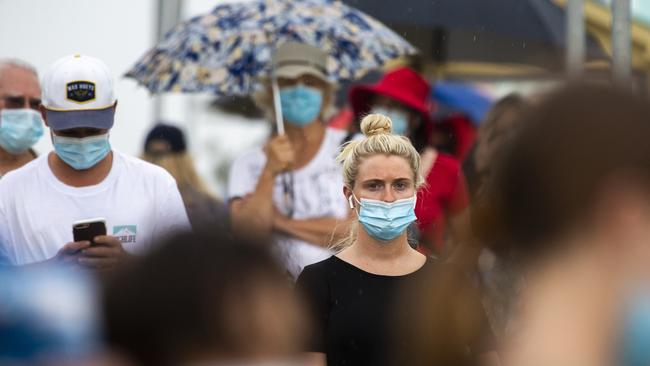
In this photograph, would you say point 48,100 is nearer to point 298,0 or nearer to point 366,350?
point 366,350

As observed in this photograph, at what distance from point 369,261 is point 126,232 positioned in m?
1.06

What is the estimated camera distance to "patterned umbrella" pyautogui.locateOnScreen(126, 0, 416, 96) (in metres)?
8.20

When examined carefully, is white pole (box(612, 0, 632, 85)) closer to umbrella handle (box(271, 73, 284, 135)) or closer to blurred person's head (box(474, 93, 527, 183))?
blurred person's head (box(474, 93, 527, 183))

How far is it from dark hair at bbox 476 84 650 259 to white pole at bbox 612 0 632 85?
5.13m

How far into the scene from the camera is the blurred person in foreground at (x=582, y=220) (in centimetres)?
182

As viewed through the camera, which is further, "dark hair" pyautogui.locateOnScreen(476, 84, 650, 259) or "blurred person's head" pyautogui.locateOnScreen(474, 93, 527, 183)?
"blurred person's head" pyautogui.locateOnScreen(474, 93, 527, 183)

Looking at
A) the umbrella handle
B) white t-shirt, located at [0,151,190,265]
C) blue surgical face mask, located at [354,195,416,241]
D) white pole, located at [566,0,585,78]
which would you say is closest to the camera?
blue surgical face mask, located at [354,195,416,241]

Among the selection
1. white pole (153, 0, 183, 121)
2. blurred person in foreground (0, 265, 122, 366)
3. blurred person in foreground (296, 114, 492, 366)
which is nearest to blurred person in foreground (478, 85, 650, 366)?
blurred person in foreground (0, 265, 122, 366)

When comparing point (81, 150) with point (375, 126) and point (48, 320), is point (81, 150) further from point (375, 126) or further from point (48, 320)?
point (48, 320)

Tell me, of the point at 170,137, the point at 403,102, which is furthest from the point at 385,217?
the point at 170,137

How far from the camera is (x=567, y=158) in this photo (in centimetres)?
182

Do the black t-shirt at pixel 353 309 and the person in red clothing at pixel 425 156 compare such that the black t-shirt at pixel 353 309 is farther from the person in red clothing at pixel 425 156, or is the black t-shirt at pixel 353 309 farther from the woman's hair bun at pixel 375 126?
the person in red clothing at pixel 425 156

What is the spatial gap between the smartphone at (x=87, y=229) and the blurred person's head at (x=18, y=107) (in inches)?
78.7

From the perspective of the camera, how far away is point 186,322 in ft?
5.87
